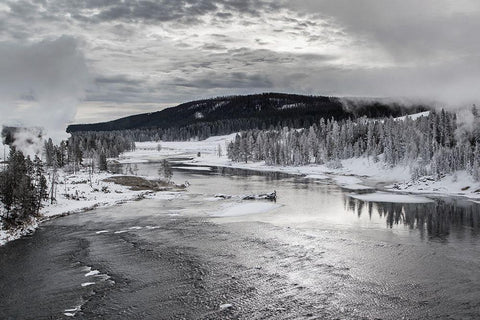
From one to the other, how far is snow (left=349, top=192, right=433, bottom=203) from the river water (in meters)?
11.2

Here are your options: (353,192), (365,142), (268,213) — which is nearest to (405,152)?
(365,142)

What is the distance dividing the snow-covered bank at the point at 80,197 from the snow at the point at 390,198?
43368 millimetres

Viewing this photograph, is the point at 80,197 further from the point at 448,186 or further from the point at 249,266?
the point at 448,186

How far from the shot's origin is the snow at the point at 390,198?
242 ft

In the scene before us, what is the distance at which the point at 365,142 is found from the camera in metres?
149

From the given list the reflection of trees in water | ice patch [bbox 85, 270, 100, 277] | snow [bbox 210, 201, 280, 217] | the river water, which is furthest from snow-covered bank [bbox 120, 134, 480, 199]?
ice patch [bbox 85, 270, 100, 277]

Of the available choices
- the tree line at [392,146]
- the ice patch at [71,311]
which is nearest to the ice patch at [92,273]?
the ice patch at [71,311]

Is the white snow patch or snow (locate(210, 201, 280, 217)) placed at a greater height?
snow (locate(210, 201, 280, 217))

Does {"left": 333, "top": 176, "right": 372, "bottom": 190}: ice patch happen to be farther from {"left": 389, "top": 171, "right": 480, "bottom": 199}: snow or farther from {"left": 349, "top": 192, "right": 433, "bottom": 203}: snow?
{"left": 349, "top": 192, "right": 433, "bottom": 203}: snow

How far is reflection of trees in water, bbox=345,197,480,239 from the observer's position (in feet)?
163

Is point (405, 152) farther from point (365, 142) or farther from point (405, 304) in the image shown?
point (405, 304)

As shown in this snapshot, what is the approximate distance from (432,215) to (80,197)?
6106 cm

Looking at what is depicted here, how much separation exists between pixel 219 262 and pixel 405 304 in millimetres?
16287

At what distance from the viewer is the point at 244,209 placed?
65000 mm
